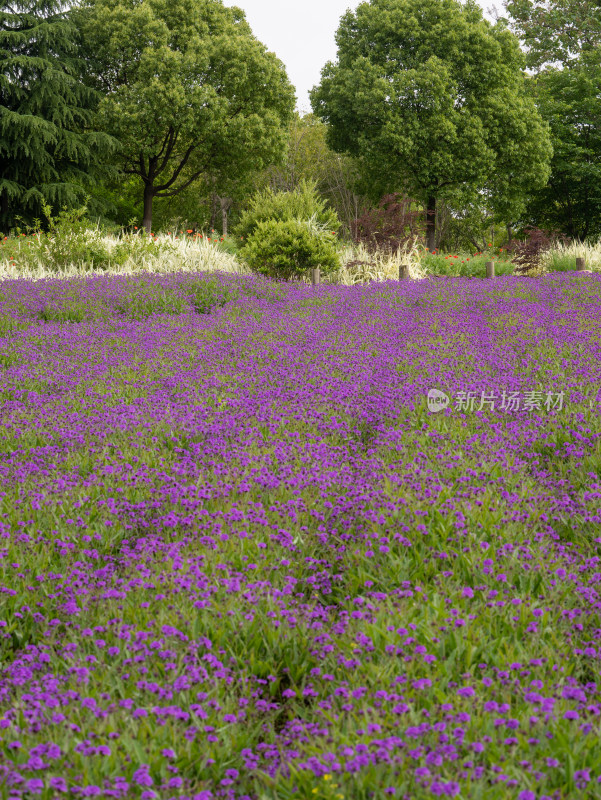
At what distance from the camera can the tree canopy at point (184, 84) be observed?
87.3 ft

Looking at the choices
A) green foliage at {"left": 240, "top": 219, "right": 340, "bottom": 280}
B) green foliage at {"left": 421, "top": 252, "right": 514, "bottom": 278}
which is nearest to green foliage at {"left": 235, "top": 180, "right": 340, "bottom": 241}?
green foliage at {"left": 240, "top": 219, "right": 340, "bottom": 280}

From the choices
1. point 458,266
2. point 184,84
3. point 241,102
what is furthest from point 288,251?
point 241,102

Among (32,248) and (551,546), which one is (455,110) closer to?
(32,248)

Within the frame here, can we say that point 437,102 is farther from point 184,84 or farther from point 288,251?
point 288,251

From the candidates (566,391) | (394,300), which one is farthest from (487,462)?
(394,300)

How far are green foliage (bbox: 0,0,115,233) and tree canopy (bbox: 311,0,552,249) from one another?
1073 cm

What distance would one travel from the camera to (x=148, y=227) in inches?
1115

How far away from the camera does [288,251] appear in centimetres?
1678

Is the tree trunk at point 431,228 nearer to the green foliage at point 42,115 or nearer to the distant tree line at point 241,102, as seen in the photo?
the distant tree line at point 241,102

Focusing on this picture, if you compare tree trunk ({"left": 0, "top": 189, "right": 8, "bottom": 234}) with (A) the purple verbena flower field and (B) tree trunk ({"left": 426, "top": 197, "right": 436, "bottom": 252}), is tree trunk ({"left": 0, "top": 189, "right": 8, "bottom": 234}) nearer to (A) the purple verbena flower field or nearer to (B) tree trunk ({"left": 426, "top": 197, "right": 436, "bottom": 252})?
(B) tree trunk ({"left": 426, "top": 197, "right": 436, "bottom": 252})

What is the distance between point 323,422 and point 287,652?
2.62 m

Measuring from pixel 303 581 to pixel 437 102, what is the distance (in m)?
27.1

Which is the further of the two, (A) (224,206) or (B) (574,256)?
(A) (224,206)

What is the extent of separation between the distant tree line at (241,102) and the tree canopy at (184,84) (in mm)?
66
